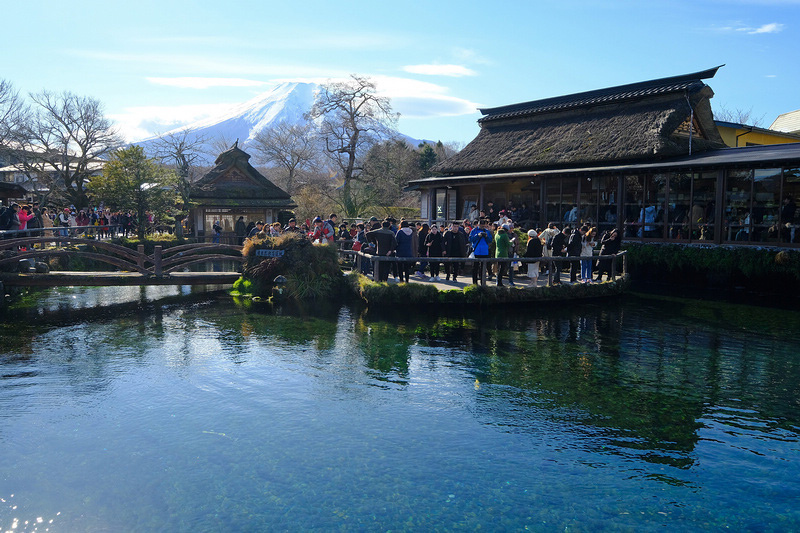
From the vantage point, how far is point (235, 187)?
3900 centimetres

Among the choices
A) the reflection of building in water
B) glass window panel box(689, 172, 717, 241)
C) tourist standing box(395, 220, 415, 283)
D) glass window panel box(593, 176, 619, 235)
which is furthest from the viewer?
glass window panel box(593, 176, 619, 235)

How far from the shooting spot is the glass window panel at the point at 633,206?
75.0 ft

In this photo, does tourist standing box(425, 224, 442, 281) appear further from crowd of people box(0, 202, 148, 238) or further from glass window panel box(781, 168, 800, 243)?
crowd of people box(0, 202, 148, 238)

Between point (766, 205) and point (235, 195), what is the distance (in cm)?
2862

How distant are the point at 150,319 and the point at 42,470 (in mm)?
8818

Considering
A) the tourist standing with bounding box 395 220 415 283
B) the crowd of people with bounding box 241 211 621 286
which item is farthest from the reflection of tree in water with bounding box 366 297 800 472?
the tourist standing with bounding box 395 220 415 283

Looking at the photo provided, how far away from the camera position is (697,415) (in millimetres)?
8500

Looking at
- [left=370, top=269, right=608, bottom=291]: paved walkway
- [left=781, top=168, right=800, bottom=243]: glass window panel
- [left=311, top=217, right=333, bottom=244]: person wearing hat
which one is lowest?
[left=370, top=269, right=608, bottom=291]: paved walkway

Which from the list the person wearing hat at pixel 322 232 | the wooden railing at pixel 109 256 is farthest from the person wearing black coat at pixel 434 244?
the wooden railing at pixel 109 256

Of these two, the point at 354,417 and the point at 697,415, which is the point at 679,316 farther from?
the point at 354,417

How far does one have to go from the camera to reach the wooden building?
37812 mm

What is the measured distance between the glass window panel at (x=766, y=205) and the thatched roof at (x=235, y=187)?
25.7 meters

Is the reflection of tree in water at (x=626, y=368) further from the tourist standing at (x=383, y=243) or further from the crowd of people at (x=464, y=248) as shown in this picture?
the tourist standing at (x=383, y=243)

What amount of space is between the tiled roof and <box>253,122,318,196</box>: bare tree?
26.1 metres
